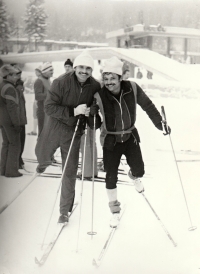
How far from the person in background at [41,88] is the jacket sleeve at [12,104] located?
0.48ft

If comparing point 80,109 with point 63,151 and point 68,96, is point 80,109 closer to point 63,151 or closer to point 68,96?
point 68,96

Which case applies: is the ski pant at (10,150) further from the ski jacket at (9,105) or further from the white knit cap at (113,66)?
the white knit cap at (113,66)

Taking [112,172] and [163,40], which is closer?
[112,172]

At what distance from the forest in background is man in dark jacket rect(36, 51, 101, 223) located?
0.29 m

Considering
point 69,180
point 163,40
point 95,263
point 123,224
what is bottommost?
point 95,263

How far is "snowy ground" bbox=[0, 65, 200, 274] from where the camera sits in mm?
2852

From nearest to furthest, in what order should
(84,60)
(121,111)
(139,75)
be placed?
(84,60) → (121,111) → (139,75)

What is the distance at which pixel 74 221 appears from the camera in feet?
9.43

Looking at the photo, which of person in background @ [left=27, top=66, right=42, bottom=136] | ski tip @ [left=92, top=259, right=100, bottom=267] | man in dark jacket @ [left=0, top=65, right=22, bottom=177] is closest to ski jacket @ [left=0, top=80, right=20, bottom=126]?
man in dark jacket @ [left=0, top=65, right=22, bottom=177]

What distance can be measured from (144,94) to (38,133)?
2.58 feet

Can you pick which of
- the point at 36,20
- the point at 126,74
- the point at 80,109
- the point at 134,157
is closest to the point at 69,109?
the point at 80,109

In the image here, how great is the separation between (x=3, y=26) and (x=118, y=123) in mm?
1017

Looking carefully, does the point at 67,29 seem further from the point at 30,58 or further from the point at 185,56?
the point at 185,56

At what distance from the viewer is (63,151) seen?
2.80 m
